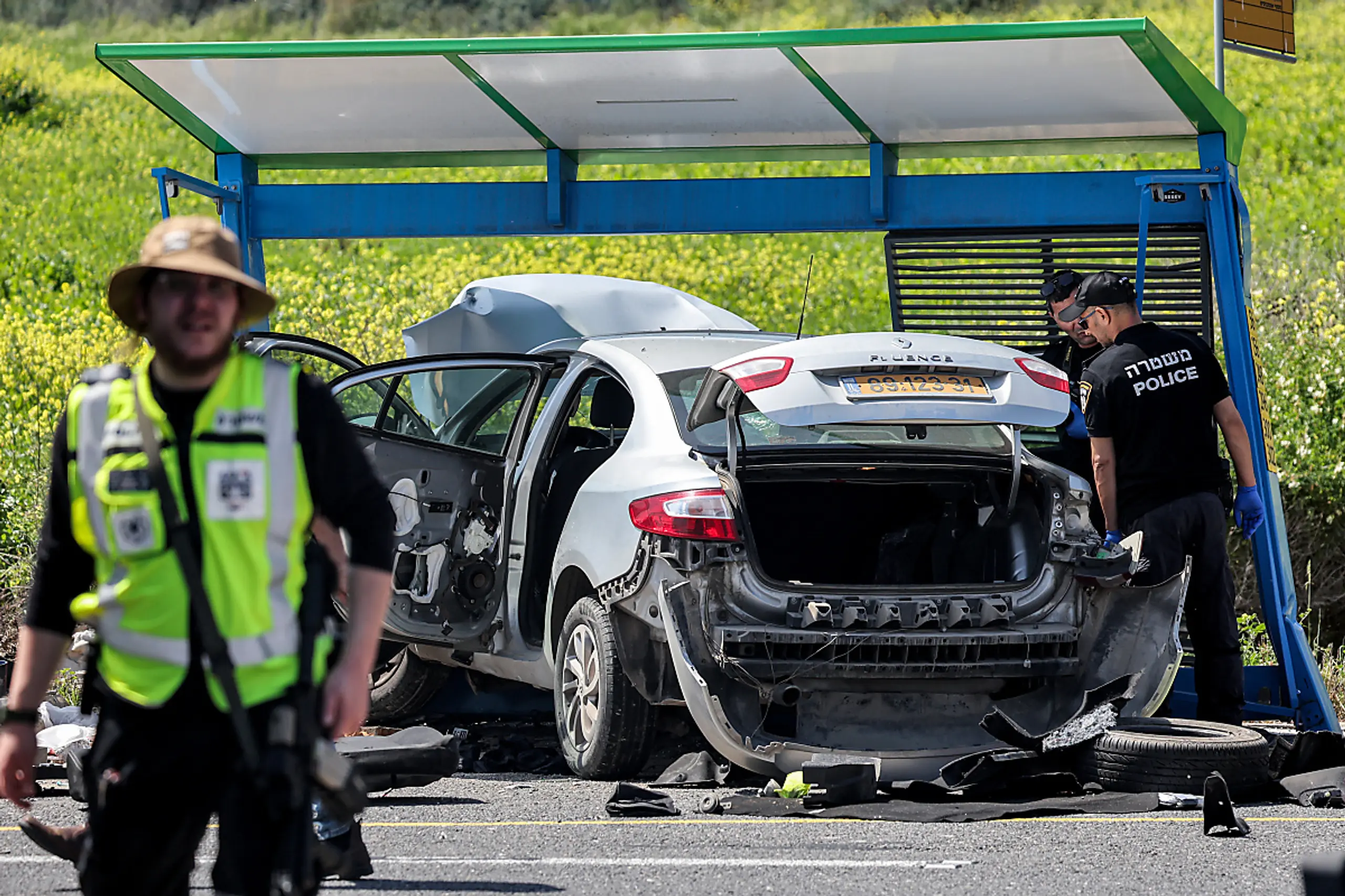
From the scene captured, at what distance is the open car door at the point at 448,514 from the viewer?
7527 millimetres

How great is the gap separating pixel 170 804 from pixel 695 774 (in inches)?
160

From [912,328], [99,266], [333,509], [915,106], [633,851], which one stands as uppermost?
[99,266]

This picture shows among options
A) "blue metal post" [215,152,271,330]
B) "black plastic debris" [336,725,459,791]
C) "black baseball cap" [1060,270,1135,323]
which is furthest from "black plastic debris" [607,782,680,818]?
"blue metal post" [215,152,271,330]

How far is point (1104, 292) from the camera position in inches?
313

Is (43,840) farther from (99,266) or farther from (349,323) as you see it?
(99,266)

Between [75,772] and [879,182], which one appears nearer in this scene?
[75,772]

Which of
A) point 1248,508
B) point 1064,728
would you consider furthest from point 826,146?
point 1064,728

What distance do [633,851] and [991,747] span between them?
1.56 m

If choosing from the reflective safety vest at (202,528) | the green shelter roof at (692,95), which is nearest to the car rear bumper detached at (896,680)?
the green shelter roof at (692,95)

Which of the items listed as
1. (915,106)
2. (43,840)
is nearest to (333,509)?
(43,840)

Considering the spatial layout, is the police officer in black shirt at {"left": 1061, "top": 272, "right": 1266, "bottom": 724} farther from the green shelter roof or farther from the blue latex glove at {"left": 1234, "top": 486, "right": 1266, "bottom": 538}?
the green shelter roof

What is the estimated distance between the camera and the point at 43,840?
412 centimetres

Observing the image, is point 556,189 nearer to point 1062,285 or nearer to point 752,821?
point 1062,285

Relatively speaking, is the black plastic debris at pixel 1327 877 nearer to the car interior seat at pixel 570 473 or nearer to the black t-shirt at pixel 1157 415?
the car interior seat at pixel 570 473
